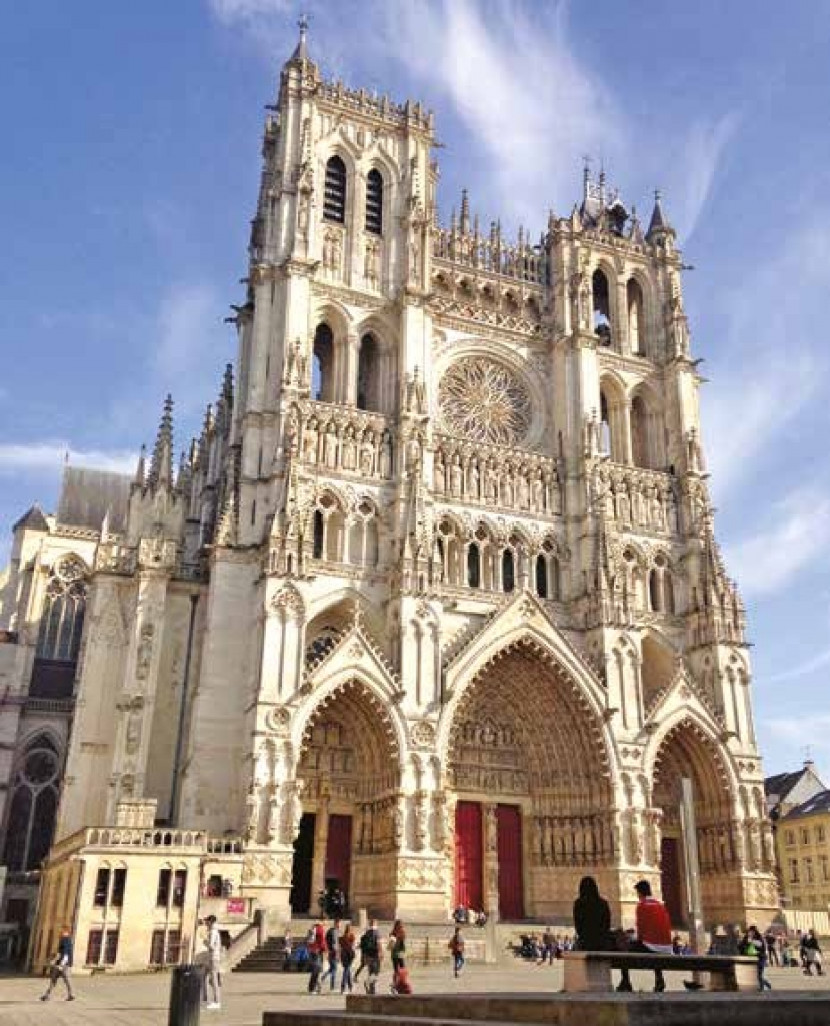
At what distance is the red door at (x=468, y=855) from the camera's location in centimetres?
2880

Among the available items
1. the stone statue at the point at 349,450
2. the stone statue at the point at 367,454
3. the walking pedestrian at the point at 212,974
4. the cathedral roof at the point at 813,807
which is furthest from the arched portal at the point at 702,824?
the walking pedestrian at the point at 212,974

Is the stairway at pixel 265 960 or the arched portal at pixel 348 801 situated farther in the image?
the arched portal at pixel 348 801

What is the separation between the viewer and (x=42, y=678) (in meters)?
39.4

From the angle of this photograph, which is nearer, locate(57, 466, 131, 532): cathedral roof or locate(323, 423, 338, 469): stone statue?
locate(323, 423, 338, 469): stone statue

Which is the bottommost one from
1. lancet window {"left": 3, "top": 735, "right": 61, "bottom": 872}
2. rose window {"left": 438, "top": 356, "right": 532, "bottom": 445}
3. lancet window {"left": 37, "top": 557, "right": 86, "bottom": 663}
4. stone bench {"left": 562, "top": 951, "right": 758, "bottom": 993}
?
stone bench {"left": 562, "top": 951, "right": 758, "bottom": 993}

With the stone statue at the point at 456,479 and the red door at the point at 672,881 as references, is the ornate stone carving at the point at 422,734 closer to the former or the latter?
the stone statue at the point at 456,479

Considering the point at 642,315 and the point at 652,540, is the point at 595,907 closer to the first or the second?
the point at 652,540

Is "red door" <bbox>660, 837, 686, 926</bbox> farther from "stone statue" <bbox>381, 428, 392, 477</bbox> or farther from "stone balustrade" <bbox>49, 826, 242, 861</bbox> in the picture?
"stone statue" <bbox>381, 428, 392, 477</bbox>

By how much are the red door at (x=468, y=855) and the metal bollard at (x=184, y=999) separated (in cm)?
2097

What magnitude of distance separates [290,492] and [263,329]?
6.18 meters

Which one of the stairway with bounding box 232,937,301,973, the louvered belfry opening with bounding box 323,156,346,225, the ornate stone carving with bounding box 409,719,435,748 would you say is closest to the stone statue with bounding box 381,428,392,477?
the ornate stone carving with bounding box 409,719,435,748

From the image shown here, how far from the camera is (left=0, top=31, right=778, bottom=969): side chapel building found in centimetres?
2628

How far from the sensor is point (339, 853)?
28.1m

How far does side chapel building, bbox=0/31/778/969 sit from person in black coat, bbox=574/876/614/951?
44.8ft
